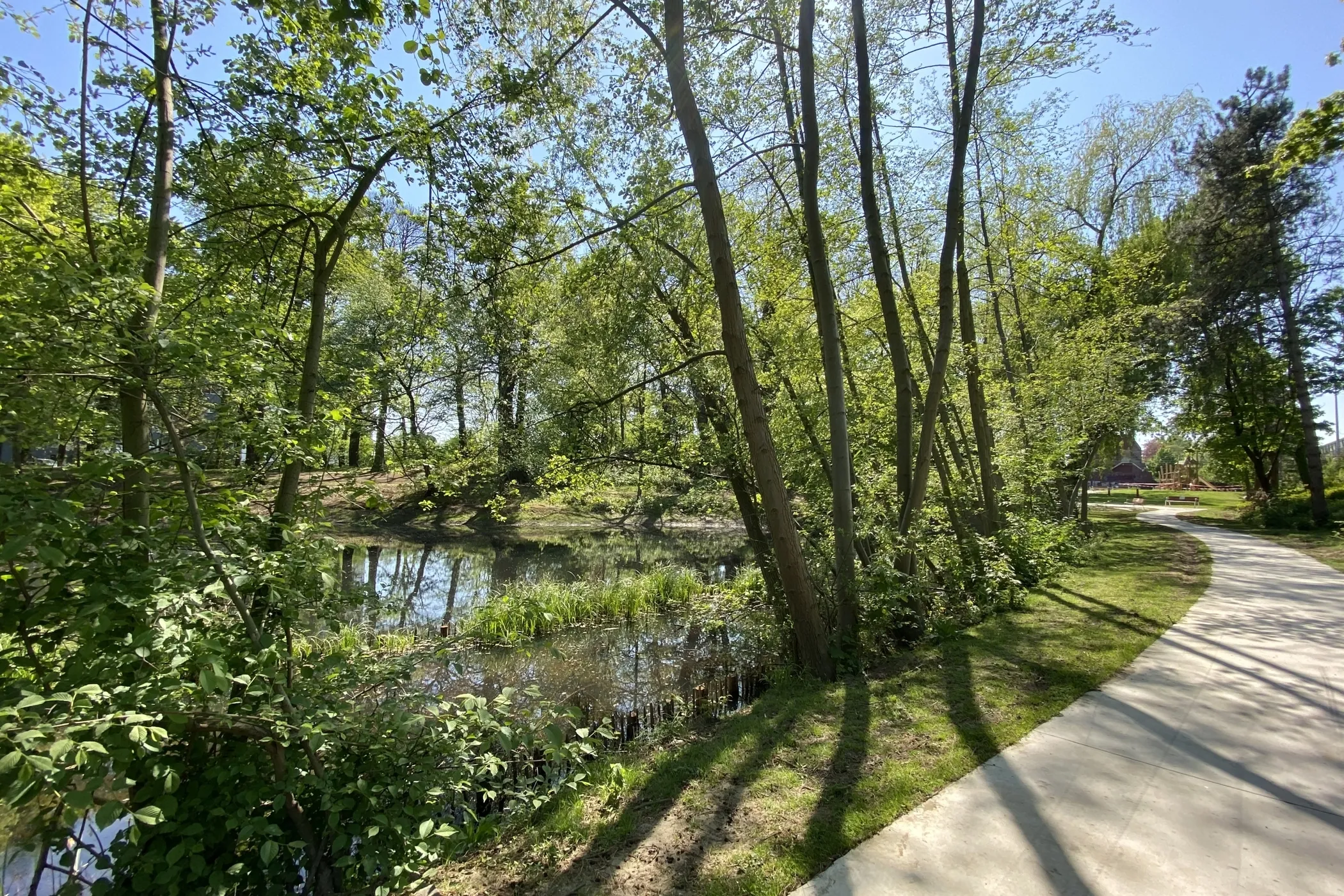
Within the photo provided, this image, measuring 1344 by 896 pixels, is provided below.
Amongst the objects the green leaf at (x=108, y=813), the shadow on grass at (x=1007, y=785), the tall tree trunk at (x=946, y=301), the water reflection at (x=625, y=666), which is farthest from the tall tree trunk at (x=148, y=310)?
the tall tree trunk at (x=946, y=301)

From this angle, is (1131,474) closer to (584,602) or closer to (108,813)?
(584,602)

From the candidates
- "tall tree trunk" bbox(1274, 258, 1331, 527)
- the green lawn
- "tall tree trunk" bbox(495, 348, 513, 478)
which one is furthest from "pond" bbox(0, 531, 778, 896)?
"tall tree trunk" bbox(1274, 258, 1331, 527)

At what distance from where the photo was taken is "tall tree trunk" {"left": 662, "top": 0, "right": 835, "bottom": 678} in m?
5.14

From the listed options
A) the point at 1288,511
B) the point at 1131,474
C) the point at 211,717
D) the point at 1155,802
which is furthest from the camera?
the point at 1131,474

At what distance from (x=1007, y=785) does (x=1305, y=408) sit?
785 inches

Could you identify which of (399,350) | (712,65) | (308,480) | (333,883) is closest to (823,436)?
(712,65)

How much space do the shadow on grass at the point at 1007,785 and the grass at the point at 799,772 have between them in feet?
0.08

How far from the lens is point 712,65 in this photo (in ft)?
22.6

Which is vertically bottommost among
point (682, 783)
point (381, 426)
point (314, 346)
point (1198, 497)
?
point (682, 783)

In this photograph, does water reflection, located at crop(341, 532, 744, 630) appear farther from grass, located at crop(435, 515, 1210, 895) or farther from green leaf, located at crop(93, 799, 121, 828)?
green leaf, located at crop(93, 799, 121, 828)

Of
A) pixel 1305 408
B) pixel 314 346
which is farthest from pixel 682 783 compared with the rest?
pixel 1305 408

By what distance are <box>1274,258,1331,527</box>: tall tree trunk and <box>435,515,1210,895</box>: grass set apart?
14.0 meters

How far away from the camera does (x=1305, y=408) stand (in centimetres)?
1573

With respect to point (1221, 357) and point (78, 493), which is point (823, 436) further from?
point (1221, 357)
